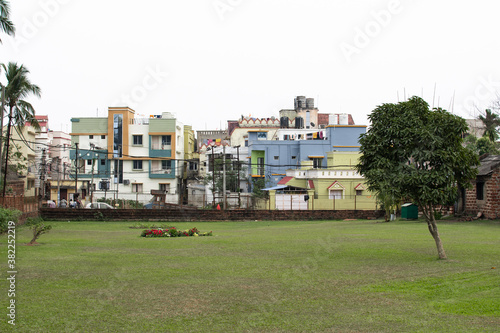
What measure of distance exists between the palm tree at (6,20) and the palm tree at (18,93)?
11.3 metres

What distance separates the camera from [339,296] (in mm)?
10969

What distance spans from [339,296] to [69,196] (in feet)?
229

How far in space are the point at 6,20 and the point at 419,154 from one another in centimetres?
1732

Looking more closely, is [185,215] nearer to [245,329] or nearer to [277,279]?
[277,279]

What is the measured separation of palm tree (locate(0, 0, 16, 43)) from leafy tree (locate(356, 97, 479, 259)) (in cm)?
1571

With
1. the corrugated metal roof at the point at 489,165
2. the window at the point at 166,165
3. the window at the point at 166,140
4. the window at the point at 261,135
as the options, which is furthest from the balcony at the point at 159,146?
the corrugated metal roof at the point at 489,165

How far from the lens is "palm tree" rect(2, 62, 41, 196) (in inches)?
1345

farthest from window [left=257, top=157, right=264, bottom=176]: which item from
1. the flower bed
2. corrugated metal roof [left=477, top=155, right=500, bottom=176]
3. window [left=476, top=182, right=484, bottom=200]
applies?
the flower bed

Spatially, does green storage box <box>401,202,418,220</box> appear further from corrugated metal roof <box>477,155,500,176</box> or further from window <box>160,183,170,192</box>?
window <box>160,183,170,192</box>

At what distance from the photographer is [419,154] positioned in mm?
15297

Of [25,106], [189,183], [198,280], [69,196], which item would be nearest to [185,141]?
[189,183]

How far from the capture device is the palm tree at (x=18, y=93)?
34156mm

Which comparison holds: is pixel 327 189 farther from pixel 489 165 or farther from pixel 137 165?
pixel 137 165

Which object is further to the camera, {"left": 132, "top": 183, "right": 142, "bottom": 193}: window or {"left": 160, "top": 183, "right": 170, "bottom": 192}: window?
{"left": 160, "top": 183, "right": 170, "bottom": 192}: window
